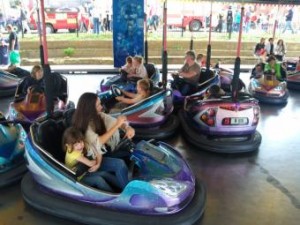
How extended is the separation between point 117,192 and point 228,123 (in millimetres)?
1277

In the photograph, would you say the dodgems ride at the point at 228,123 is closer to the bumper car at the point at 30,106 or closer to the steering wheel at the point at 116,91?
the steering wheel at the point at 116,91

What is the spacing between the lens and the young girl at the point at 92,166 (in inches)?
72.6

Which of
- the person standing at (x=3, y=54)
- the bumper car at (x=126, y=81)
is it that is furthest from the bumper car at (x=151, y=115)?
the person standing at (x=3, y=54)

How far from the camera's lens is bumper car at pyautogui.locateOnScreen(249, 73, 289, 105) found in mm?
4445

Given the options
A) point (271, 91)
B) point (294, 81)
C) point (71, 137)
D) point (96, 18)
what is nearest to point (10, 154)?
point (71, 137)

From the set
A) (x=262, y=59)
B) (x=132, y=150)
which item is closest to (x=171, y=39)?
(x=262, y=59)

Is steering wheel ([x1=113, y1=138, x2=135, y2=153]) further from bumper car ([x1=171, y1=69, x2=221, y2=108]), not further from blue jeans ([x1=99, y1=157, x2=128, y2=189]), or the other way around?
bumper car ([x1=171, y1=69, x2=221, y2=108])

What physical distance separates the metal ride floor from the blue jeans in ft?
1.16

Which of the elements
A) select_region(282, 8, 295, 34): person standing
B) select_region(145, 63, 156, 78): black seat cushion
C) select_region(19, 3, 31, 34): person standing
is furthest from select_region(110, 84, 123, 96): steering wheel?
select_region(282, 8, 295, 34): person standing

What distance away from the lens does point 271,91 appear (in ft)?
14.6

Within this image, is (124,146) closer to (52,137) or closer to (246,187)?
(52,137)

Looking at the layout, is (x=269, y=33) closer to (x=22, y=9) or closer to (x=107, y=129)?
(x=22, y=9)

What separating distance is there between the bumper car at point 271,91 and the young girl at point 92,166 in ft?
9.90

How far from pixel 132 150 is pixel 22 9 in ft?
Answer: 27.0
